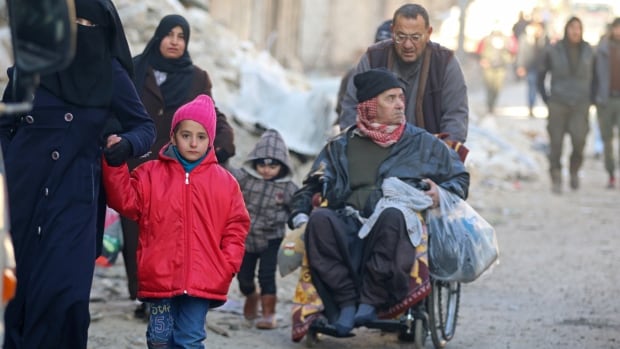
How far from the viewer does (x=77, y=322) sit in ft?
18.0

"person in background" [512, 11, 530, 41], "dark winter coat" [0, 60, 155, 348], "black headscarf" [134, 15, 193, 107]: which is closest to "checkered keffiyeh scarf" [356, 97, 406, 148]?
"black headscarf" [134, 15, 193, 107]

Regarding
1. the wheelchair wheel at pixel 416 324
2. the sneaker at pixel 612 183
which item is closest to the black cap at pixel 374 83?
the wheelchair wheel at pixel 416 324

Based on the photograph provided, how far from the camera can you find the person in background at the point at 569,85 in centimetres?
1631

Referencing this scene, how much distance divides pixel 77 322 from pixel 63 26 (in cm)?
162

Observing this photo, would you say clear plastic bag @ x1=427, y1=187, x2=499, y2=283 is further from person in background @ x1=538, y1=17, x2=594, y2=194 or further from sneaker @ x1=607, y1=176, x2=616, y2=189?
sneaker @ x1=607, y1=176, x2=616, y2=189

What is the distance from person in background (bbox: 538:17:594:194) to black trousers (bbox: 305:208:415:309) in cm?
916

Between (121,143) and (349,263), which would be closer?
(121,143)

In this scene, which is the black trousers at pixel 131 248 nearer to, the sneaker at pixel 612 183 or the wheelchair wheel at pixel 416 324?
the wheelchair wheel at pixel 416 324

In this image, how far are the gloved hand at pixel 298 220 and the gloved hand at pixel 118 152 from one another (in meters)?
2.22

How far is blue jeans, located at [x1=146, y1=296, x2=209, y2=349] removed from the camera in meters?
6.27

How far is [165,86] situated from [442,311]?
204cm

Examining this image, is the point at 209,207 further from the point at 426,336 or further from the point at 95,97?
the point at 426,336

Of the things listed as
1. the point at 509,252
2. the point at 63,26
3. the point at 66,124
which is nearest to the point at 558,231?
the point at 509,252

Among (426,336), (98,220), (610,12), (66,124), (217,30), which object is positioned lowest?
(426,336)
